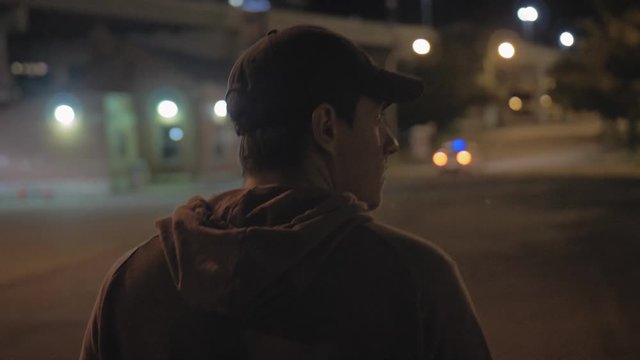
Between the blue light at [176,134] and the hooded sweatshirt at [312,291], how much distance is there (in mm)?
39198

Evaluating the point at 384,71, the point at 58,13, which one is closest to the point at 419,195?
the point at 58,13

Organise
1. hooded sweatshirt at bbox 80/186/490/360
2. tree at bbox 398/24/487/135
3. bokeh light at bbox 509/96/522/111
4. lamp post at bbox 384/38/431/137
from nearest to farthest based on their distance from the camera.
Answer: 1. hooded sweatshirt at bbox 80/186/490/360
2. lamp post at bbox 384/38/431/137
3. tree at bbox 398/24/487/135
4. bokeh light at bbox 509/96/522/111

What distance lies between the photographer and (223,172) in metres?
41.3

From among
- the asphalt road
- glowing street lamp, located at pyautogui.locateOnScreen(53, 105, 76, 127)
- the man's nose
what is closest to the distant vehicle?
the asphalt road

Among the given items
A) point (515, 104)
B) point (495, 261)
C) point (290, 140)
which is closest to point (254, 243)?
point (290, 140)

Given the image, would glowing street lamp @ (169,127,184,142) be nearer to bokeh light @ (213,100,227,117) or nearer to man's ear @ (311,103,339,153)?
bokeh light @ (213,100,227,117)

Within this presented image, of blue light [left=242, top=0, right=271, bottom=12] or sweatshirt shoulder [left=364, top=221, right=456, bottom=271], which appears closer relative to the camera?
sweatshirt shoulder [left=364, top=221, right=456, bottom=271]

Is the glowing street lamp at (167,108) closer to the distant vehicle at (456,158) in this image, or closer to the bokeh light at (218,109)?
the bokeh light at (218,109)

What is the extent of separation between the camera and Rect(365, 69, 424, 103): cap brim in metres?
1.77

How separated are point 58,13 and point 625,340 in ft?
115

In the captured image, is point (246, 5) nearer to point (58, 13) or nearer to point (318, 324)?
point (58, 13)

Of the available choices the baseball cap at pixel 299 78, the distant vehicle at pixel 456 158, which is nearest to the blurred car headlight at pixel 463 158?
the distant vehicle at pixel 456 158

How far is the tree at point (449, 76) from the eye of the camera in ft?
185

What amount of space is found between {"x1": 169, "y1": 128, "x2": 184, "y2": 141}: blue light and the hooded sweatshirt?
129 ft
